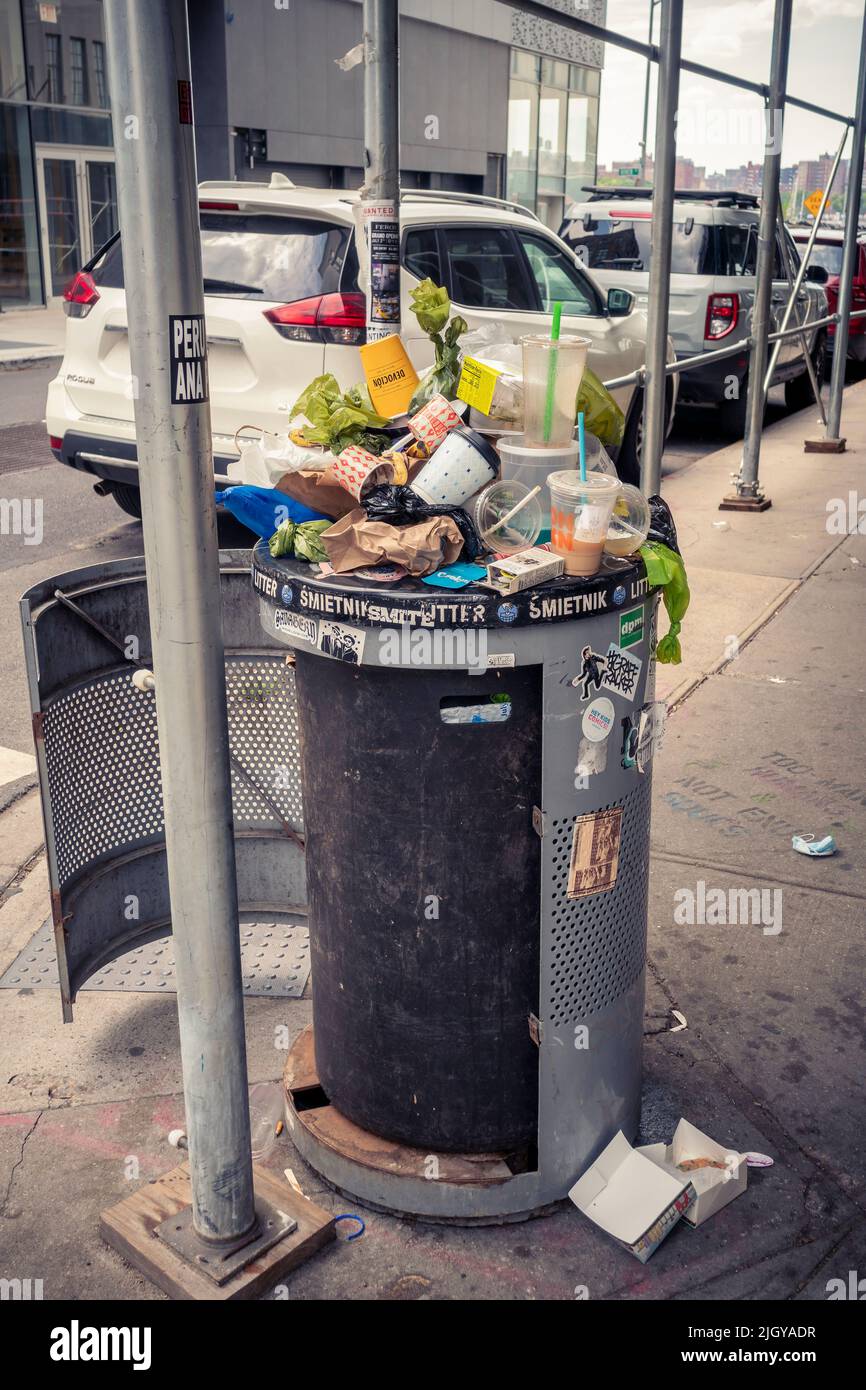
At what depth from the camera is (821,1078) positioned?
3238 millimetres

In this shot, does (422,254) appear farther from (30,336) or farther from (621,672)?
(30,336)

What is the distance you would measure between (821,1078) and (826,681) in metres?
3.01

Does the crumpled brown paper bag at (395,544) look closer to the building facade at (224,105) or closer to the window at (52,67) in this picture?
the building facade at (224,105)

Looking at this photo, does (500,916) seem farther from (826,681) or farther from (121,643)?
(826,681)

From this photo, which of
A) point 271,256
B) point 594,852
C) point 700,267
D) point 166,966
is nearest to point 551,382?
point 594,852

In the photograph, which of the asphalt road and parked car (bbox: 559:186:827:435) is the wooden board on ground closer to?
the asphalt road

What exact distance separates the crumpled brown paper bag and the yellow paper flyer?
519 millimetres

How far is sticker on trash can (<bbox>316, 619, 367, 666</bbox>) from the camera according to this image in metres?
2.42

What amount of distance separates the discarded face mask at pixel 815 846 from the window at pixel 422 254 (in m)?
4.22

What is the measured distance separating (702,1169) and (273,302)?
5.05 metres

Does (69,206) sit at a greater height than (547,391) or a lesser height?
greater

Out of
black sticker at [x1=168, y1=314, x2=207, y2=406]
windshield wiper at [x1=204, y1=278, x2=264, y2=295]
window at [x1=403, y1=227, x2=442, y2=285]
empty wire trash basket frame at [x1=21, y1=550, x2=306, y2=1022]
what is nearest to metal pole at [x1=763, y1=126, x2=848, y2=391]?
window at [x1=403, y1=227, x2=442, y2=285]

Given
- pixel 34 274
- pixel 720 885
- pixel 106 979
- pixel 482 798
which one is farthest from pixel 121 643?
pixel 34 274

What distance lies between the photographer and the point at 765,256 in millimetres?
8570
